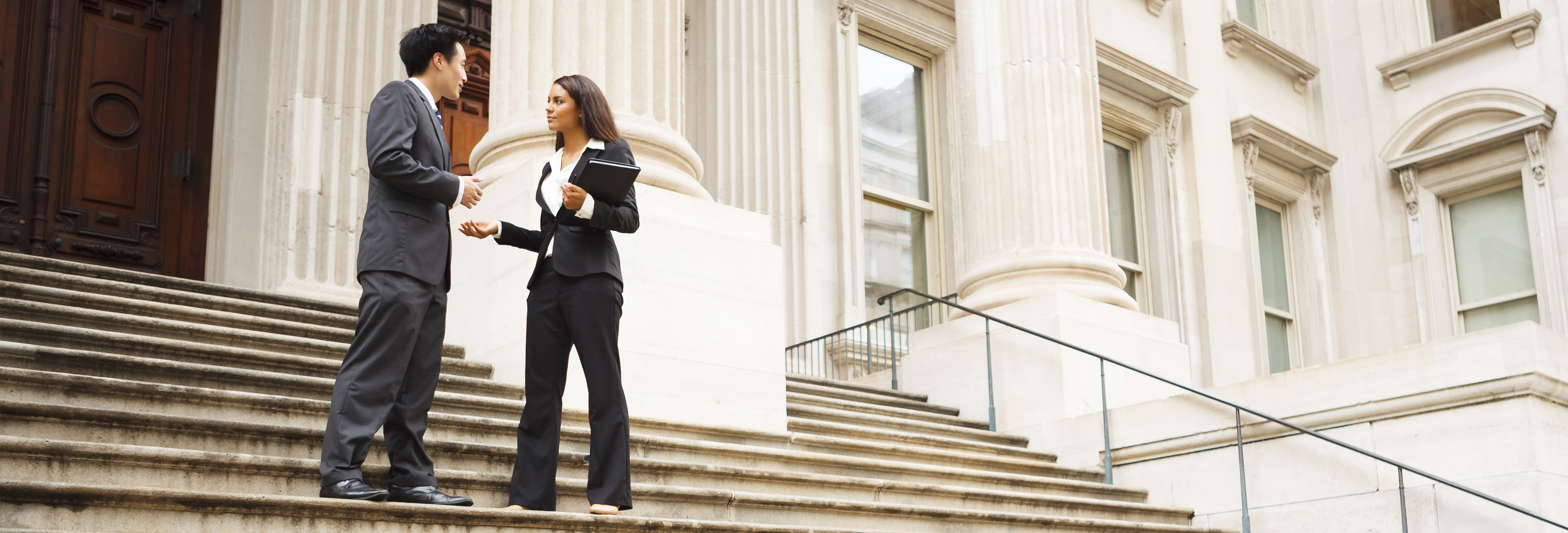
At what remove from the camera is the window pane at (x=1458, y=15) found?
18.3 meters

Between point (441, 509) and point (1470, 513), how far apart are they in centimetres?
557

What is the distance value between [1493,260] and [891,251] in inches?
333

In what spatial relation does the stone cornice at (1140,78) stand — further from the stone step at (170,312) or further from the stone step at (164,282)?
the stone step at (170,312)

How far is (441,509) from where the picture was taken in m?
4.45

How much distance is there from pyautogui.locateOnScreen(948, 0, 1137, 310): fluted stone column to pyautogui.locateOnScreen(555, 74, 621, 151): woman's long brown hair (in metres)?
6.14

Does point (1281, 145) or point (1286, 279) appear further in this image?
point (1286, 279)

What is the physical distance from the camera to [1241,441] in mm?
8234

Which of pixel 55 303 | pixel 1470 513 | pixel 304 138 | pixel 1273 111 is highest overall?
pixel 1273 111

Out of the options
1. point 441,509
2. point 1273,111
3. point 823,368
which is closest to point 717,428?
point 441,509

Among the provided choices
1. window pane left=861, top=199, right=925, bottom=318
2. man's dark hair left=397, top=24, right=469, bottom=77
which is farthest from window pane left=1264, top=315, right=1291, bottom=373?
man's dark hair left=397, top=24, right=469, bottom=77

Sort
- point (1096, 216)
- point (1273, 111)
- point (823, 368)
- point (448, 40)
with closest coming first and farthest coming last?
point (448, 40) → point (1096, 216) → point (823, 368) → point (1273, 111)

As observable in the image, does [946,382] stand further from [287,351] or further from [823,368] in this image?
[287,351]

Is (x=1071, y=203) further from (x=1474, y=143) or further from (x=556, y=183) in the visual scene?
(x=1474, y=143)

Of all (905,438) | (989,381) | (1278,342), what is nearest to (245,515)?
(905,438)
